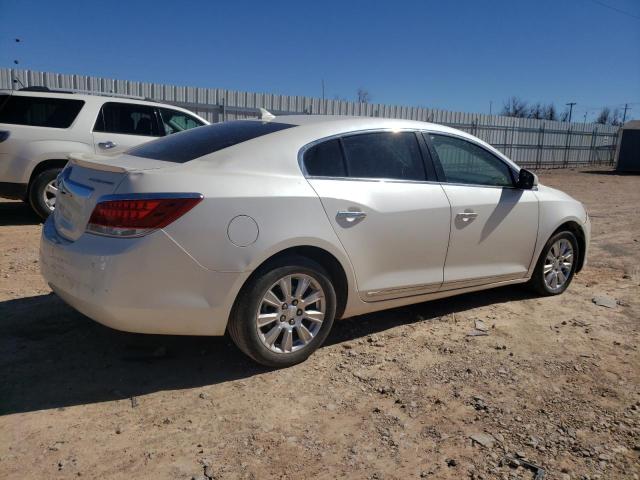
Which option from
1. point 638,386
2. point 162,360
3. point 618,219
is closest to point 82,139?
point 162,360

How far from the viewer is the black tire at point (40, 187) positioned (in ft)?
24.9

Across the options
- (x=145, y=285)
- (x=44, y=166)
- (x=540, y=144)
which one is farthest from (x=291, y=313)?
(x=540, y=144)

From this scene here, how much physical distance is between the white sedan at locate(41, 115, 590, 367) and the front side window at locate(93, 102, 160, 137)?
15.1 feet

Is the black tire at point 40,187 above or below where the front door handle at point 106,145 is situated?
below

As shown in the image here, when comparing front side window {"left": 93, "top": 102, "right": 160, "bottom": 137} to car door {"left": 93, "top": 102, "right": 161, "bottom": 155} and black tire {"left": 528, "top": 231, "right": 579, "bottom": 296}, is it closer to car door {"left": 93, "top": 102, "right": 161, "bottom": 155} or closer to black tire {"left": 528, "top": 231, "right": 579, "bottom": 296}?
car door {"left": 93, "top": 102, "right": 161, "bottom": 155}

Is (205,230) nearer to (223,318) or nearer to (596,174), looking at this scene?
(223,318)

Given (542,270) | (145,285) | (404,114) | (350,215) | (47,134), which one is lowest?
(542,270)

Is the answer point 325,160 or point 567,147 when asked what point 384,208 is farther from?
point 567,147

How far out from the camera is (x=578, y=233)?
219 inches

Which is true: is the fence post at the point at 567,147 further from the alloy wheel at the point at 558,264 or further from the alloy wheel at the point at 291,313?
the alloy wheel at the point at 291,313

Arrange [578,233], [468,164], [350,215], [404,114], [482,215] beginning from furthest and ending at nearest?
1. [404,114]
2. [578,233]
3. [468,164]
4. [482,215]
5. [350,215]

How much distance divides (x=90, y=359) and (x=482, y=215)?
3071 mm

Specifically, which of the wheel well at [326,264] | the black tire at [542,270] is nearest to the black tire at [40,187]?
the wheel well at [326,264]

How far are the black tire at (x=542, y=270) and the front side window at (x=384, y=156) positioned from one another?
1719 millimetres
